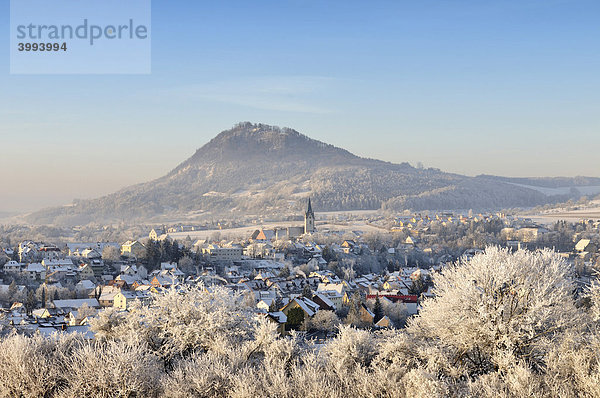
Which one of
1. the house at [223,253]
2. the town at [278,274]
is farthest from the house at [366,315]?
the house at [223,253]

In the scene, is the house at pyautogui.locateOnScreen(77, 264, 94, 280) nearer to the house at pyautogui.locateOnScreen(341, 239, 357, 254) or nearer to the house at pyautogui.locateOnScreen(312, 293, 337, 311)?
the house at pyautogui.locateOnScreen(312, 293, 337, 311)

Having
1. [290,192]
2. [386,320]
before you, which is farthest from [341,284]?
[290,192]

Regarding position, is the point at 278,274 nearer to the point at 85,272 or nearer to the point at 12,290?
the point at 85,272

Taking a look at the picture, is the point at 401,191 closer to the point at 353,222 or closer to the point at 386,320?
the point at 353,222

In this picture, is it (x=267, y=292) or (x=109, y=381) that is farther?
(x=267, y=292)

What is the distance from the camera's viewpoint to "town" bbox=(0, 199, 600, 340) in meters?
35.4

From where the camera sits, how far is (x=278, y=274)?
56688mm

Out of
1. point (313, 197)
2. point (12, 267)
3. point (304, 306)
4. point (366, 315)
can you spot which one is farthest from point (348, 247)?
point (313, 197)

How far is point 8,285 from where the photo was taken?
1784 inches

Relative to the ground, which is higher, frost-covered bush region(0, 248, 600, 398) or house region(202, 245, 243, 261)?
frost-covered bush region(0, 248, 600, 398)

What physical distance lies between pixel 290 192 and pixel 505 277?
15853 centimetres

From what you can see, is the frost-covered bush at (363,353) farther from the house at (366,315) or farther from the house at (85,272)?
the house at (85,272)

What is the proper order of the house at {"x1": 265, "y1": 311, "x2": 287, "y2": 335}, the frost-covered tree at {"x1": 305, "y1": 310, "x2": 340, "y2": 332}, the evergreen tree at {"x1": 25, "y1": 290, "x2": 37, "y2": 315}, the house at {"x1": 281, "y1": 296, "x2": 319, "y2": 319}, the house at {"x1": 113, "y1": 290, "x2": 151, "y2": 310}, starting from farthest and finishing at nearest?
the house at {"x1": 113, "y1": 290, "x2": 151, "y2": 310} < the evergreen tree at {"x1": 25, "y1": 290, "x2": 37, "y2": 315} < the house at {"x1": 281, "y1": 296, "x2": 319, "y2": 319} < the frost-covered tree at {"x1": 305, "y1": 310, "x2": 340, "y2": 332} < the house at {"x1": 265, "y1": 311, "x2": 287, "y2": 335}

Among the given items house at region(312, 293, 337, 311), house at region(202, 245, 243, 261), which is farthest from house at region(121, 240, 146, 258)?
house at region(312, 293, 337, 311)
